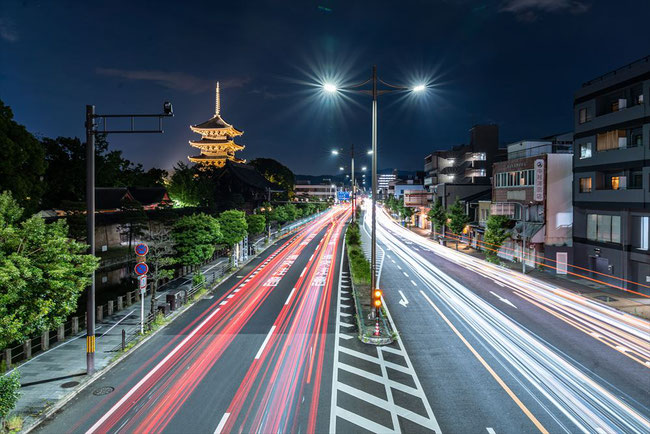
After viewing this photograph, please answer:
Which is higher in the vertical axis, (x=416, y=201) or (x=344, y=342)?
(x=416, y=201)

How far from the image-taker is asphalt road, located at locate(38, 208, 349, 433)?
10414 mm

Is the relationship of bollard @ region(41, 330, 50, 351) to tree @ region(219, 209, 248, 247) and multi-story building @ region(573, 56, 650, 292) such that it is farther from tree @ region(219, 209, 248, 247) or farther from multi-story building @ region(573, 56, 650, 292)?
multi-story building @ region(573, 56, 650, 292)

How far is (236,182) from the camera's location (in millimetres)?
70812

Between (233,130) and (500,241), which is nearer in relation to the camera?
(500,241)

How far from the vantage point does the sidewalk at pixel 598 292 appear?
2233 cm

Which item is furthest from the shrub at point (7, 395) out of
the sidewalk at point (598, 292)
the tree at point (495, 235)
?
the tree at point (495, 235)

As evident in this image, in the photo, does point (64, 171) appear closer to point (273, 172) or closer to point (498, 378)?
point (498, 378)

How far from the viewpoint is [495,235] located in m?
36.5

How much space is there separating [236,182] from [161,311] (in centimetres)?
5255

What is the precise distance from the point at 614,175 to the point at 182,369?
32.5m

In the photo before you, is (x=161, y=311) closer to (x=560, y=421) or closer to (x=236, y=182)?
(x=560, y=421)

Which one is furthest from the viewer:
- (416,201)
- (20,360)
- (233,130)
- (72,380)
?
(233,130)

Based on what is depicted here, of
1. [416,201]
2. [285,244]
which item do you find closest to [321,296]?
[285,244]

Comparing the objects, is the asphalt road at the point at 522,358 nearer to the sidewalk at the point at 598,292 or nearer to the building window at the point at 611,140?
the sidewalk at the point at 598,292
